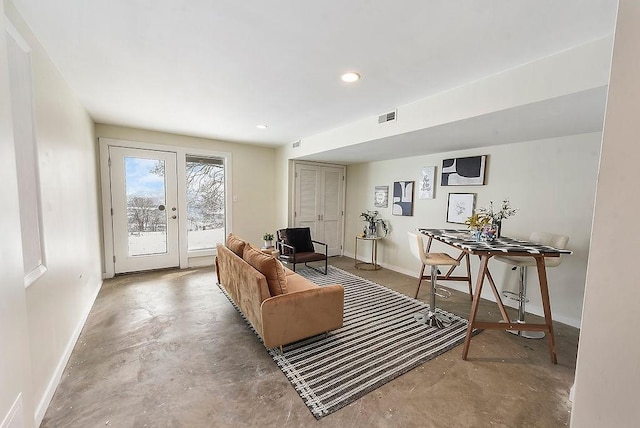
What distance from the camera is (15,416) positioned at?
2.66 feet

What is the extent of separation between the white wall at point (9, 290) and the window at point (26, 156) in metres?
0.87

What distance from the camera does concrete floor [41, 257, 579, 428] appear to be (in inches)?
62.4

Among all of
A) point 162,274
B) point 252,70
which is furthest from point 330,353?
point 162,274

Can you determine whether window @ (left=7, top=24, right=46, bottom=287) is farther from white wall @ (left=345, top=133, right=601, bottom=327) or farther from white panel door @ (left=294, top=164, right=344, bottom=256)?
white wall @ (left=345, top=133, right=601, bottom=327)

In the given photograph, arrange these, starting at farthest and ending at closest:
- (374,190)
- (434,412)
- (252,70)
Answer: (374,190) < (252,70) < (434,412)

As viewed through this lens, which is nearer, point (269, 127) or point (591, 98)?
point (591, 98)

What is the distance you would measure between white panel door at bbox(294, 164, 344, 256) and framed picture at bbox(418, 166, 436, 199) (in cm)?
192

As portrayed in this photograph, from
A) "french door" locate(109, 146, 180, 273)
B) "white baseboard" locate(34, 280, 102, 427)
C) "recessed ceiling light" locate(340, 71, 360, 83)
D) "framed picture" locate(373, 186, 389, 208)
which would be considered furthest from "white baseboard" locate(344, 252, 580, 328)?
"white baseboard" locate(34, 280, 102, 427)

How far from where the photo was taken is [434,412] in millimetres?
1653

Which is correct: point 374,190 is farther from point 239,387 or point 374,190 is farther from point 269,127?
point 239,387

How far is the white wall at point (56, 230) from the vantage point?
63.2 inches

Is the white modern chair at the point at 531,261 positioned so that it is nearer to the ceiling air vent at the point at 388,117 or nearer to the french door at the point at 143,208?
the ceiling air vent at the point at 388,117

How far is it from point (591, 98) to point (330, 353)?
270 cm

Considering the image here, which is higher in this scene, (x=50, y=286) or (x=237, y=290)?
(x=50, y=286)
